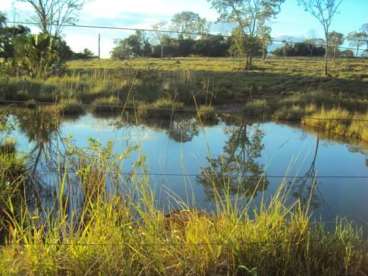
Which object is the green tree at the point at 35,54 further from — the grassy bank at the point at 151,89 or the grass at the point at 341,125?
the grass at the point at 341,125

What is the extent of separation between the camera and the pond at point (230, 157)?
3.57 m

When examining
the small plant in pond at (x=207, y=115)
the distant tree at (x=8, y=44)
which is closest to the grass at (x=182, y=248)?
the small plant in pond at (x=207, y=115)

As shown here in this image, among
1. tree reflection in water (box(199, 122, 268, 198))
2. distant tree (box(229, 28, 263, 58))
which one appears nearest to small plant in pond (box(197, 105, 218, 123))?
tree reflection in water (box(199, 122, 268, 198))

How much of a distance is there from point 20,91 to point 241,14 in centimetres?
1560

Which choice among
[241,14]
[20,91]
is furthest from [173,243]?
[241,14]

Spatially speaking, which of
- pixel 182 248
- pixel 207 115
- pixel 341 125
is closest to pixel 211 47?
pixel 207 115

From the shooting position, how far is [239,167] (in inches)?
161

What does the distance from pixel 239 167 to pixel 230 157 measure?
100 cm

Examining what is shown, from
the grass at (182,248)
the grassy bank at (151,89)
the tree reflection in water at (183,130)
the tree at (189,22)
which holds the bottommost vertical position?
the tree reflection in water at (183,130)

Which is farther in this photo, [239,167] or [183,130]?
[183,130]

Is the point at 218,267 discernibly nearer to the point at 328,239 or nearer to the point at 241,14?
the point at 328,239

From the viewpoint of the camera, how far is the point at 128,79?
987 cm

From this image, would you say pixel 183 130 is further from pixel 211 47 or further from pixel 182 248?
pixel 211 47

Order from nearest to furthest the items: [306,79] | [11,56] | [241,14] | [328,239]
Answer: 1. [328,239]
2. [11,56]
3. [306,79]
4. [241,14]
